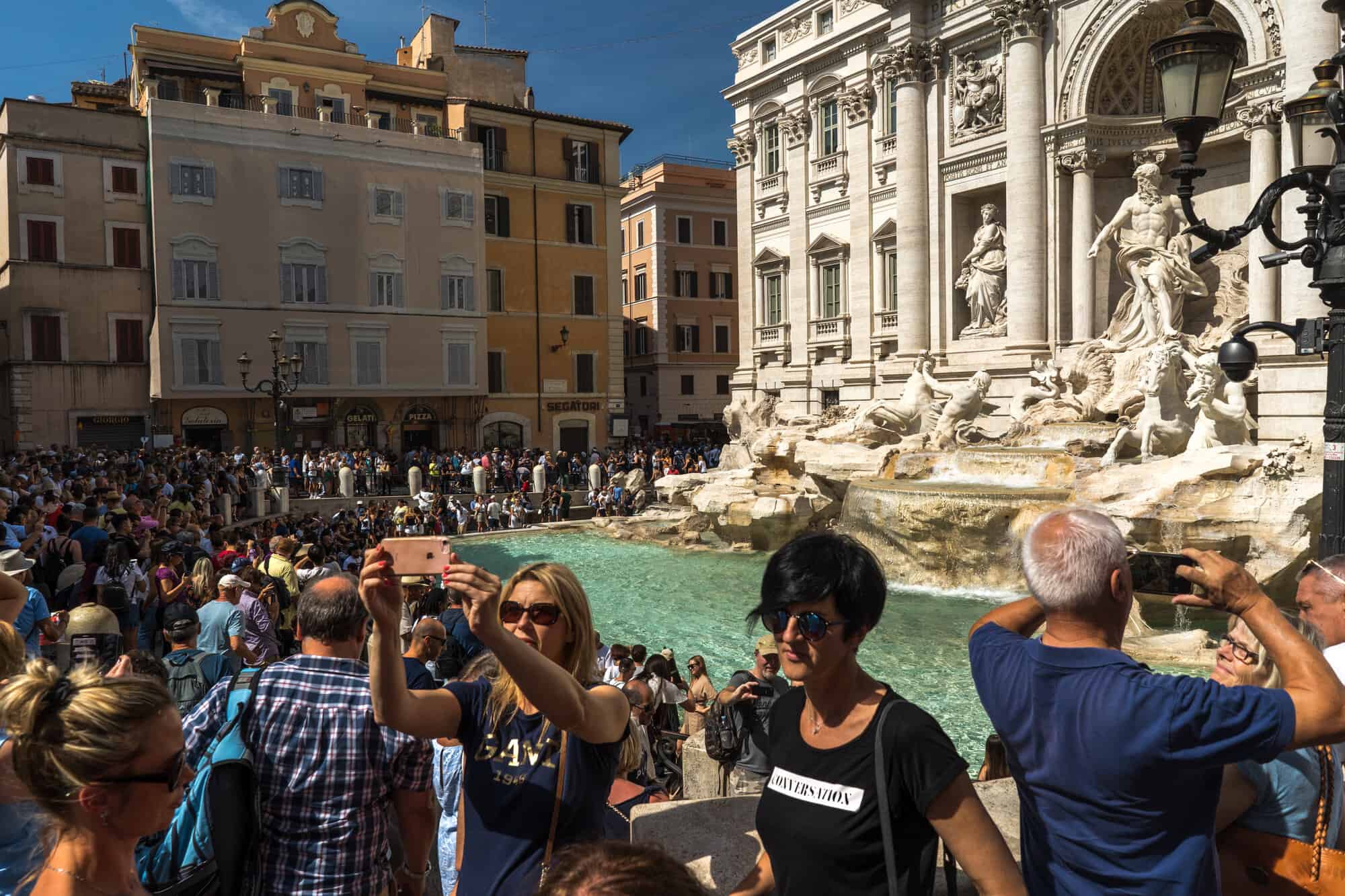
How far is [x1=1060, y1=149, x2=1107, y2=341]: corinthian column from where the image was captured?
63.6 feet

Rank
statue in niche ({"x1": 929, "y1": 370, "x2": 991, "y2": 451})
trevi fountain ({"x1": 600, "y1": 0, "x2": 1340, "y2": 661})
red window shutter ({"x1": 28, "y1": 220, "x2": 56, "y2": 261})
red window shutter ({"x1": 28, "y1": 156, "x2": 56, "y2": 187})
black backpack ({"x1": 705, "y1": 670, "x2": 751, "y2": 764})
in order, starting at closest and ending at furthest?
black backpack ({"x1": 705, "y1": 670, "x2": 751, "y2": 764}) → trevi fountain ({"x1": 600, "y1": 0, "x2": 1340, "y2": 661}) → statue in niche ({"x1": 929, "y1": 370, "x2": 991, "y2": 451}) → red window shutter ({"x1": 28, "y1": 156, "x2": 56, "y2": 187}) → red window shutter ({"x1": 28, "y1": 220, "x2": 56, "y2": 261})

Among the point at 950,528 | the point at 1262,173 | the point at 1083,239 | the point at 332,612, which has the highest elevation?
the point at 1262,173

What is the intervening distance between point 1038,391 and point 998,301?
4034mm

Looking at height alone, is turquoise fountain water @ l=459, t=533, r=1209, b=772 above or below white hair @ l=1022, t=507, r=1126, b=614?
below

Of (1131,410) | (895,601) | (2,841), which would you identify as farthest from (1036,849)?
(1131,410)

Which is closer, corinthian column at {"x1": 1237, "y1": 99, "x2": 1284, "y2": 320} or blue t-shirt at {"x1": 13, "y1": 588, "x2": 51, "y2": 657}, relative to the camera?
blue t-shirt at {"x1": 13, "y1": 588, "x2": 51, "y2": 657}

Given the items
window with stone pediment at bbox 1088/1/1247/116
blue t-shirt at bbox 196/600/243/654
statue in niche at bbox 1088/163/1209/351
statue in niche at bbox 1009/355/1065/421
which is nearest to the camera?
blue t-shirt at bbox 196/600/243/654

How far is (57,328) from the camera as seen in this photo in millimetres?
27312

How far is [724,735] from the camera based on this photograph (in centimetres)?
317

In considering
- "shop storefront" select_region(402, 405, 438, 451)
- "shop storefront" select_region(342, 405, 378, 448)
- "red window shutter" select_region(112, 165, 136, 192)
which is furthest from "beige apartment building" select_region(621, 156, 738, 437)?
"red window shutter" select_region(112, 165, 136, 192)

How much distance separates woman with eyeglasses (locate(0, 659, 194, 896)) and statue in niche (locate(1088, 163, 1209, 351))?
18.2 meters

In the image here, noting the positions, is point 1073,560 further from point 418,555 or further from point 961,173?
point 961,173

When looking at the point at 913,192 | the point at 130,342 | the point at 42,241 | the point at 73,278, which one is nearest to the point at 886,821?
the point at 913,192

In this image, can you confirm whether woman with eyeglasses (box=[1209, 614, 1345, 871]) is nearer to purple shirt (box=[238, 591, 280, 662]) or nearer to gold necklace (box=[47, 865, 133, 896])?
gold necklace (box=[47, 865, 133, 896])
